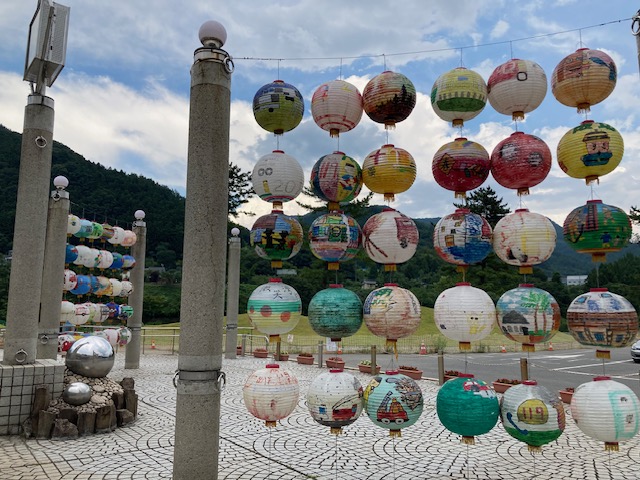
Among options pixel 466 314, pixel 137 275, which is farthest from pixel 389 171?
pixel 137 275

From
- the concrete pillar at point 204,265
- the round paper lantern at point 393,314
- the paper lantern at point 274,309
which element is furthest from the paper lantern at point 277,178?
the round paper lantern at point 393,314

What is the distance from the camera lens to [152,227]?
7350 cm

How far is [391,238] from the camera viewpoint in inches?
196

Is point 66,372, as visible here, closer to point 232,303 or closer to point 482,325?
point 482,325

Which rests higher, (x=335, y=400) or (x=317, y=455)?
(x=335, y=400)

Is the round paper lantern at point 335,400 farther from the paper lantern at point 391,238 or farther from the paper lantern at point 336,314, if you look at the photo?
the paper lantern at point 391,238

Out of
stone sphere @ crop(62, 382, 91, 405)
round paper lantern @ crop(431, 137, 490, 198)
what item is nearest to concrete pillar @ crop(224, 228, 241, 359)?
stone sphere @ crop(62, 382, 91, 405)

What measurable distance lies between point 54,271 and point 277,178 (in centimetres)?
902

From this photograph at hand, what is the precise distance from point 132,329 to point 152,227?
60.6 meters

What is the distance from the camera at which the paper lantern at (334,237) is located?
5070 millimetres

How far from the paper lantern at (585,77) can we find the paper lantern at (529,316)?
199cm

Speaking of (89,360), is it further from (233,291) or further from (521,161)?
(233,291)

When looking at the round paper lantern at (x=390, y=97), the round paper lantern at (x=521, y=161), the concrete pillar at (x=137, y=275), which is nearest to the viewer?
the round paper lantern at (x=521, y=161)

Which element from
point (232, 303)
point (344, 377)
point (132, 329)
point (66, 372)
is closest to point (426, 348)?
point (232, 303)
